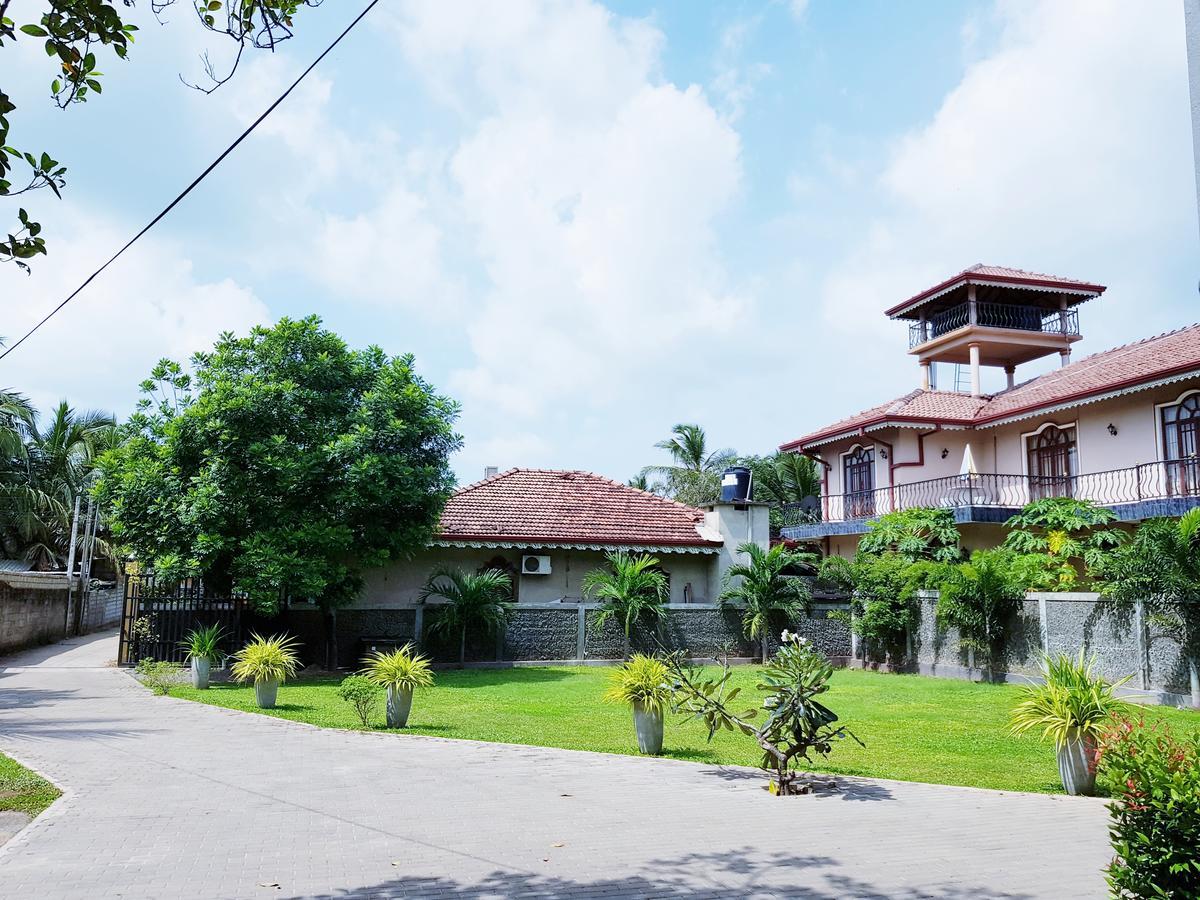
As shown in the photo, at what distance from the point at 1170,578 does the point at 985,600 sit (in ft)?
Answer: 12.6

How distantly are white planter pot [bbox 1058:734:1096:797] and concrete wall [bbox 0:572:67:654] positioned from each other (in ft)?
69.8

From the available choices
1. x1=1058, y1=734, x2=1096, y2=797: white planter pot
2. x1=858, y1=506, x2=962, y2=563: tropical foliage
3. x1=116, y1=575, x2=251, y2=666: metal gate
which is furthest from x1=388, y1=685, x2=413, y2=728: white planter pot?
x1=858, y1=506, x2=962, y2=563: tropical foliage

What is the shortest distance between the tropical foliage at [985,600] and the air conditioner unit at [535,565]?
9057 mm

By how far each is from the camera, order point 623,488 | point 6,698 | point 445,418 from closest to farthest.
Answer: point 6,698 < point 445,418 < point 623,488

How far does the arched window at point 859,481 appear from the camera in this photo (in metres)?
27.6

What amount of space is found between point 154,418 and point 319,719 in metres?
8.10

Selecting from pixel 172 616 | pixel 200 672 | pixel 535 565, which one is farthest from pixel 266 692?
pixel 535 565

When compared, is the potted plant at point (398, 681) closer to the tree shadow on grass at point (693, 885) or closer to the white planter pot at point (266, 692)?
the white planter pot at point (266, 692)

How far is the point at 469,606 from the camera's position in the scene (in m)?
A: 19.0

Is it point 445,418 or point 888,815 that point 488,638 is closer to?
point 445,418

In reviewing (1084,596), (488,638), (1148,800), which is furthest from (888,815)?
(488,638)

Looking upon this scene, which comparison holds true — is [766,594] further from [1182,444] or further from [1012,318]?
[1012,318]

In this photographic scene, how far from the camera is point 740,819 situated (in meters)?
6.96

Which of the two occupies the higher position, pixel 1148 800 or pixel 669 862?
pixel 1148 800
